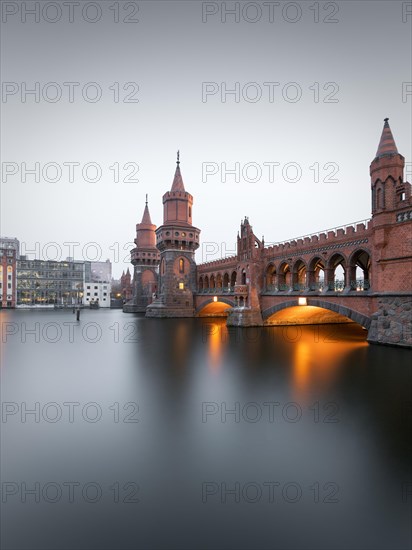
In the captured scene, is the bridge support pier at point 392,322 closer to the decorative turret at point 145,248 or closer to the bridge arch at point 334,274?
the bridge arch at point 334,274

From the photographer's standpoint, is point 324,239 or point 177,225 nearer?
point 324,239

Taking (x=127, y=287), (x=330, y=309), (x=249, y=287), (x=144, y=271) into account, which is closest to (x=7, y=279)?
(x=127, y=287)

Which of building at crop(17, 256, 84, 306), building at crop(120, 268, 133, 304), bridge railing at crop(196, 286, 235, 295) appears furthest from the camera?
building at crop(17, 256, 84, 306)

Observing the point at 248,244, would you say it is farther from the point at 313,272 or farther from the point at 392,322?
the point at 392,322

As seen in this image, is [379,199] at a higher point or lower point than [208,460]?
higher

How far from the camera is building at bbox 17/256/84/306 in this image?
9381 centimetres

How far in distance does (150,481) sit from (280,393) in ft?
20.7

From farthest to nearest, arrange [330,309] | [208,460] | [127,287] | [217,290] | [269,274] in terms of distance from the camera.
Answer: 1. [127,287]
2. [217,290]
3. [269,274]
4. [330,309]
5. [208,460]

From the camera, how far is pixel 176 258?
51.7 meters

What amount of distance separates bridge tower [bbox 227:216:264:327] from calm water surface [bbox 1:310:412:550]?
19.7m

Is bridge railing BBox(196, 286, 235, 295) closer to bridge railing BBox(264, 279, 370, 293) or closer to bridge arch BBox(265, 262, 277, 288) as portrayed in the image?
bridge arch BBox(265, 262, 277, 288)

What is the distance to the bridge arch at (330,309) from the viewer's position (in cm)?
2102

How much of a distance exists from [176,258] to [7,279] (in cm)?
7021

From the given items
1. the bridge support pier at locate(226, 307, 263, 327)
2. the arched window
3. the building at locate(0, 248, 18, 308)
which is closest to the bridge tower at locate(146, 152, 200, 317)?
the bridge support pier at locate(226, 307, 263, 327)
